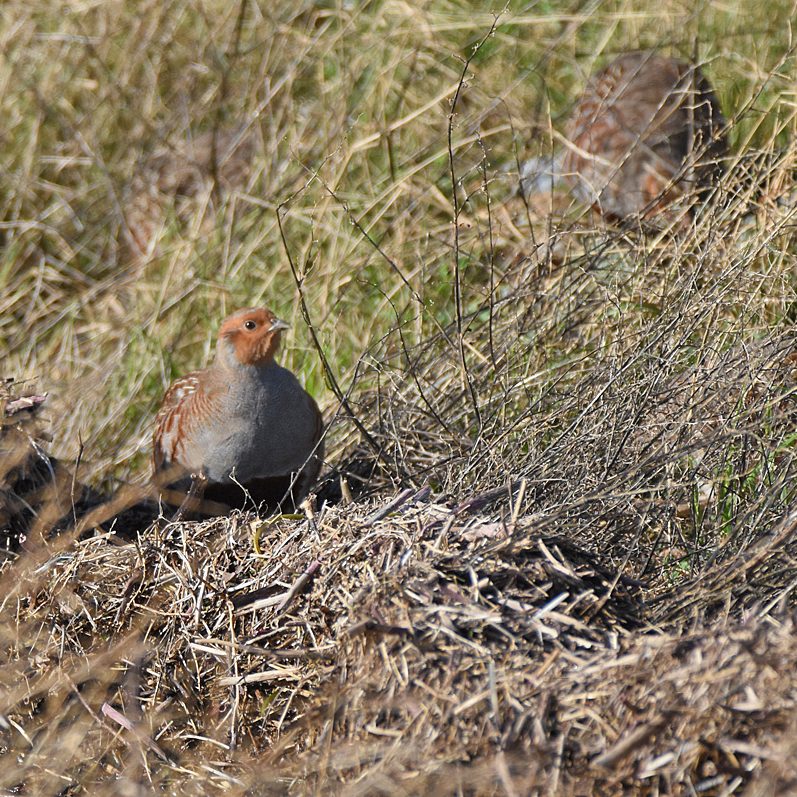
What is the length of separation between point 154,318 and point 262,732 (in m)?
2.79

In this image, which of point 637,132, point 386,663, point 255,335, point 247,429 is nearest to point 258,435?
point 247,429

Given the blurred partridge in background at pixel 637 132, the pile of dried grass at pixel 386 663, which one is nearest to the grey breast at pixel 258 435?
the pile of dried grass at pixel 386 663

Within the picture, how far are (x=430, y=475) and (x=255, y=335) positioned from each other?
2.59 ft

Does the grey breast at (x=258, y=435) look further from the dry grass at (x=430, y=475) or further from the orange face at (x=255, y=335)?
the dry grass at (x=430, y=475)

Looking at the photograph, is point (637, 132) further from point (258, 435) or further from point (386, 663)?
point (386, 663)

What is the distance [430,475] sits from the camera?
142 inches

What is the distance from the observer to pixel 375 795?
7.38 feet

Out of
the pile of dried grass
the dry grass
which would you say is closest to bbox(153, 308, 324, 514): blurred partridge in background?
the dry grass

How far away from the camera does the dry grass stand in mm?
2305

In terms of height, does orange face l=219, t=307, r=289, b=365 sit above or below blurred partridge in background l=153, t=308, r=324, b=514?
above

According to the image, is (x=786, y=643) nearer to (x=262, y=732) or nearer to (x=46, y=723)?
(x=262, y=732)

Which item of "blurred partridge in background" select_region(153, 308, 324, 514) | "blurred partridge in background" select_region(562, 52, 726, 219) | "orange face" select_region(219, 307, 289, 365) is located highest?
"blurred partridge in background" select_region(562, 52, 726, 219)

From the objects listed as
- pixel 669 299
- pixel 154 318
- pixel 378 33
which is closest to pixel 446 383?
pixel 669 299

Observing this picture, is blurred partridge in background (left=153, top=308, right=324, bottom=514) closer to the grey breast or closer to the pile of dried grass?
the grey breast
